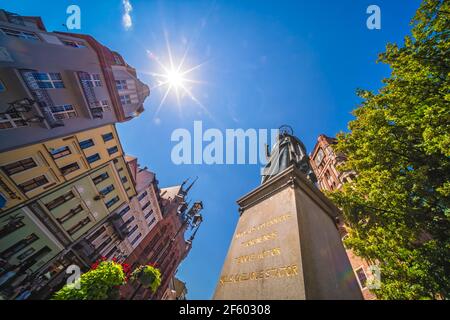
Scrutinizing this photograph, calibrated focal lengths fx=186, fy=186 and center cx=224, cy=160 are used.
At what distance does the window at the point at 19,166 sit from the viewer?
1450 cm

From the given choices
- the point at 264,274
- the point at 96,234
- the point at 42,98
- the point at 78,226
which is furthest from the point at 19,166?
the point at 264,274

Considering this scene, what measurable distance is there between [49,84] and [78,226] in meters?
14.6

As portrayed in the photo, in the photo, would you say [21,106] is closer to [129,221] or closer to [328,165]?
[129,221]

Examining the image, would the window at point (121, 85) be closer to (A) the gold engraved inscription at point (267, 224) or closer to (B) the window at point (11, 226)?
(B) the window at point (11, 226)

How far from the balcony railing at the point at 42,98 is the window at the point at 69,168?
4310 mm

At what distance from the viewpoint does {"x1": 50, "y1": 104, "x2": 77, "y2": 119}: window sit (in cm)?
1811

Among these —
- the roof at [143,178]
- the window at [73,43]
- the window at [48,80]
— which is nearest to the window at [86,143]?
the window at [48,80]

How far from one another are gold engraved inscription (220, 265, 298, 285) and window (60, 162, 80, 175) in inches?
854

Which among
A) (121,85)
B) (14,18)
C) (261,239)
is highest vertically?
A: (121,85)

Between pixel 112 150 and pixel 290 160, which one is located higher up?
pixel 112 150

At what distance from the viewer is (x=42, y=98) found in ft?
53.8
